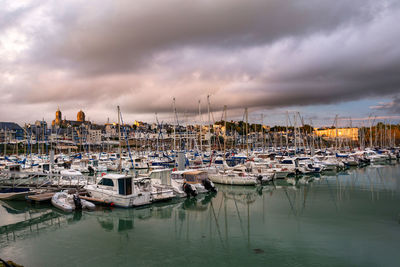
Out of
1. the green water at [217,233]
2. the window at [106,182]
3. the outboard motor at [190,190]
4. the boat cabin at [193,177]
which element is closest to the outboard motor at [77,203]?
the green water at [217,233]

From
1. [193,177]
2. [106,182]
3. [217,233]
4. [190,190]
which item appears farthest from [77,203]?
[217,233]

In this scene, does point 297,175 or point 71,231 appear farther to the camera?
point 297,175

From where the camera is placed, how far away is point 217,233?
18266 millimetres

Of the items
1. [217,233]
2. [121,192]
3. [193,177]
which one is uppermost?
[193,177]

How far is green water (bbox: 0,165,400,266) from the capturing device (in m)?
14.3

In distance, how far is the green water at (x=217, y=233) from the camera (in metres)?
14.3

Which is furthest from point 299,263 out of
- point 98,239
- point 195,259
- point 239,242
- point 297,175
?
point 297,175

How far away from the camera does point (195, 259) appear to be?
14.3 metres

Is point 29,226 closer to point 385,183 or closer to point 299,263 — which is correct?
point 299,263

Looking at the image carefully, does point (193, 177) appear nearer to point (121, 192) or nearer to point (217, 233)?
point (121, 192)

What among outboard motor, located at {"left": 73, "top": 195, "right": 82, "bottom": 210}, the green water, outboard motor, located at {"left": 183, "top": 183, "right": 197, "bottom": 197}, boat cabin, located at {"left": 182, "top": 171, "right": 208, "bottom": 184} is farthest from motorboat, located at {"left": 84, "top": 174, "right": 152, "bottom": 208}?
boat cabin, located at {"left": 182, "top": 171, "right": 208, "bottom": 184}

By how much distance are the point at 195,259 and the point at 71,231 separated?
31.7 ft

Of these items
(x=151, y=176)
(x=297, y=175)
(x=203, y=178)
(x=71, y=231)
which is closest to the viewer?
(x=71, y=231)

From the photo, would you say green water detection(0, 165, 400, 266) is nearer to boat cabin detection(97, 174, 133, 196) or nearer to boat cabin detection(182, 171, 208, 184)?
boat cabin detection(97, 174, 133, 196)
